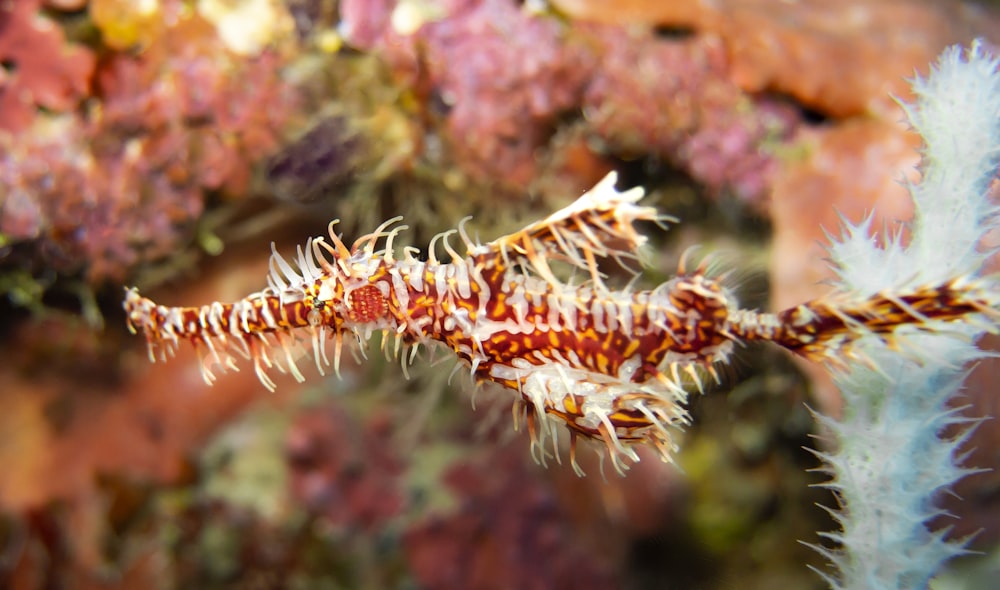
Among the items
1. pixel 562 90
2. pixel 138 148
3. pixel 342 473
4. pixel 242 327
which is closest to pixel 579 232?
pixel 242 327

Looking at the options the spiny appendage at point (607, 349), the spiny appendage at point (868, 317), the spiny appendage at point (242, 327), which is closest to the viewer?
the spiny appendage at point (868, 317)

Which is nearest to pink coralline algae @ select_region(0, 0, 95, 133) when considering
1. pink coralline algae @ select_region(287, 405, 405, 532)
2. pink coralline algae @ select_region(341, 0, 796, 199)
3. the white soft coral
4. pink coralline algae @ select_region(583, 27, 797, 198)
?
pink coralline algae @ select_region(341, 0, 796, 199)

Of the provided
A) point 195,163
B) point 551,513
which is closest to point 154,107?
point 195,163

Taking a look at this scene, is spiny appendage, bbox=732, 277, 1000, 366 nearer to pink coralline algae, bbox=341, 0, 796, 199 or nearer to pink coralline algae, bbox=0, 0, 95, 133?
pink coralline algae, bbox=341, 0, 796, 199

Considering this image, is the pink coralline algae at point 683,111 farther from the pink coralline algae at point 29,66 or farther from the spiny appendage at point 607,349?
the pink coralline algae at point 29,66

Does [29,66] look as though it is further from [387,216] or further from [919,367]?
[919,367]

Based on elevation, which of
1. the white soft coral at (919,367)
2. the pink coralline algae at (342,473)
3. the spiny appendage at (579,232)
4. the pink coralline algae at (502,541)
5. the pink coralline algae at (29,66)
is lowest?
the pink coralline algae at (502,541)

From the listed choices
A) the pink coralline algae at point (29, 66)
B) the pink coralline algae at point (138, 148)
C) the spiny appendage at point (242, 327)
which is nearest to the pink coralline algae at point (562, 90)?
the pink coralline algae at point (138, 148)
